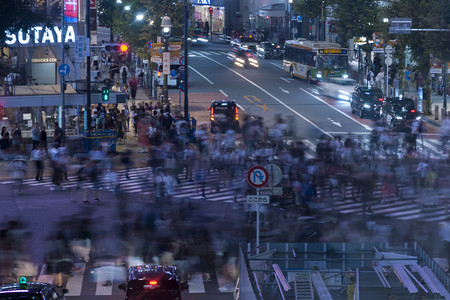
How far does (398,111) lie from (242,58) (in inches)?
1461

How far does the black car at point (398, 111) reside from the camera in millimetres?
41844

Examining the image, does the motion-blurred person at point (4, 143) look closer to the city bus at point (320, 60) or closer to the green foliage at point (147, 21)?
the green foliage at point (147, 21)

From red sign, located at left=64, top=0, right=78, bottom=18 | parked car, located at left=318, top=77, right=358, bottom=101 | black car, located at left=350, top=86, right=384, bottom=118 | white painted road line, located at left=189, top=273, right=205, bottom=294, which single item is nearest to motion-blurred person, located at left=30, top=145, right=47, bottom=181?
red sign, located at left=64, top=0, right=78, bottom=18

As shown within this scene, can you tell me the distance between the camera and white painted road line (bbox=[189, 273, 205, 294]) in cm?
1837

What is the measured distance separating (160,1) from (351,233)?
37203 mm

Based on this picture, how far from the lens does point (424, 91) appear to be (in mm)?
48094

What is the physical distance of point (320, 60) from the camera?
186ft

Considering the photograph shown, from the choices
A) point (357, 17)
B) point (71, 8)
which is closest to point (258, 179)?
point (71, 8)

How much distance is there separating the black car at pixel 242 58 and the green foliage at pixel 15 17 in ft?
135

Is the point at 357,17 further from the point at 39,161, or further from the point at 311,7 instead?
the point at 39,161

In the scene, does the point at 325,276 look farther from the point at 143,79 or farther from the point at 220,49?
the point at 220,49

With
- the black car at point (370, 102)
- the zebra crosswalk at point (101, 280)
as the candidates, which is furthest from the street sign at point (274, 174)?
the black car at point (370, 102)

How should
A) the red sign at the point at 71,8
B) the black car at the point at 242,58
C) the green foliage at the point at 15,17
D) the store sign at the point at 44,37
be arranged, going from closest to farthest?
the green foliage at the point at 15,17 → the red sign at the point at 71,8 → the store sign at the point at 44,37 → the black car at the point at 242,58

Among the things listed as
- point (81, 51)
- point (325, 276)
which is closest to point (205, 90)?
point (81, 51)
